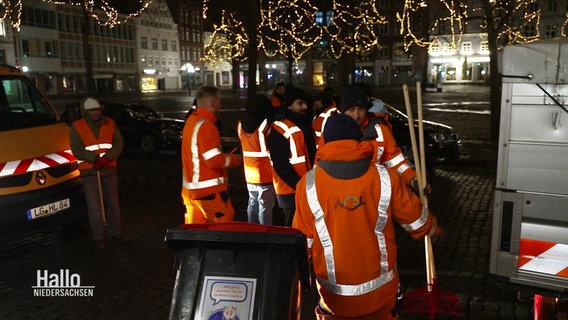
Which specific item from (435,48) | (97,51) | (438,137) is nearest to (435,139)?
(438,137)

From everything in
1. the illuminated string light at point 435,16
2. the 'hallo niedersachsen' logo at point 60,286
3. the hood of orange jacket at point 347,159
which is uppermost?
the illuminated string light at point 435,16

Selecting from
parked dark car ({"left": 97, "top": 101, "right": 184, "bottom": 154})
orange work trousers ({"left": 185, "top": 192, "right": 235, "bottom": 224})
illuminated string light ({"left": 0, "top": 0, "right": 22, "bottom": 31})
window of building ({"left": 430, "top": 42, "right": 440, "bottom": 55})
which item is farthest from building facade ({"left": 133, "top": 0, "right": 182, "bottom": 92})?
orange work trousers ({"left": 185, "top": 192, "right": 235, "bottom": 224})

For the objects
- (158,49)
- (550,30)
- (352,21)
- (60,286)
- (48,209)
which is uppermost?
(550,30)

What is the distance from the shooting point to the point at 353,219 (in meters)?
2.75

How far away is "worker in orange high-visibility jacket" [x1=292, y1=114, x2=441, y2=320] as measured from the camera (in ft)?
9.00

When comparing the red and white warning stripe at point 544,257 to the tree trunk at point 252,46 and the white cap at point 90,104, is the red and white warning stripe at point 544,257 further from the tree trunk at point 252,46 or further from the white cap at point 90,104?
the tree trunk at point 252,46

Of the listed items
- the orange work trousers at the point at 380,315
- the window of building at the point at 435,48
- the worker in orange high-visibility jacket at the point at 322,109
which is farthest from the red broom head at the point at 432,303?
the window of building at the point at 435,48

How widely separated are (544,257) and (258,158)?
317 centimetres

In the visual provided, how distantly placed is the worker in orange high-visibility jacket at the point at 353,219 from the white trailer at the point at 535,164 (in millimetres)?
1114

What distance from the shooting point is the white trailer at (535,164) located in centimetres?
343

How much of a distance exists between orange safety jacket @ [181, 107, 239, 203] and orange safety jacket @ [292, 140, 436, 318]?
208cm

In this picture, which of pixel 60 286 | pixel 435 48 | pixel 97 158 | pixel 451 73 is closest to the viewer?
pixel 60 286

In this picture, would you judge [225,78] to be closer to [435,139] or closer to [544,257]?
[435,139]

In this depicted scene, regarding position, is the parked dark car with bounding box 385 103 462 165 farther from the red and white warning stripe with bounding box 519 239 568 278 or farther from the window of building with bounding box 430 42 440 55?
the window of building with bounding box 430 42 440 55
